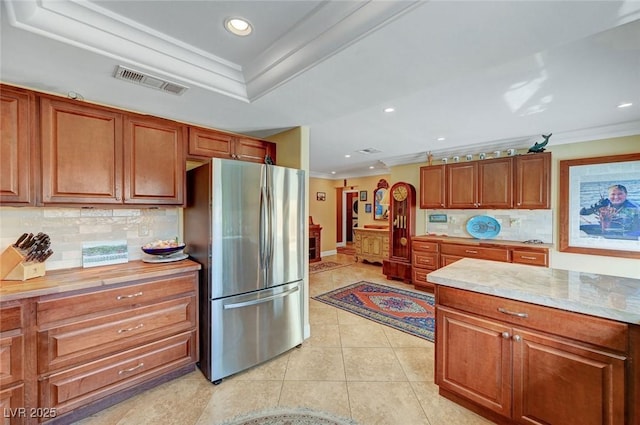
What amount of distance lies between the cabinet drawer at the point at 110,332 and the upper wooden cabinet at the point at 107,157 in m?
0.90

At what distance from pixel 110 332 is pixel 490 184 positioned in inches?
192

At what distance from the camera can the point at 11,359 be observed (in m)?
1.49

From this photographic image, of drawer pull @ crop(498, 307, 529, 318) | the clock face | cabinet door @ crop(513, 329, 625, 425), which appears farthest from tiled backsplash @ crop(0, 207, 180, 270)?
the clock face

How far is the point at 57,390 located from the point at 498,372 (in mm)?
2799

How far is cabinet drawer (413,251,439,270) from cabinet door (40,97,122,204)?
4234mm

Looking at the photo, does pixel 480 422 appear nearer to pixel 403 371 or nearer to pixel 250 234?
pixel 403 371

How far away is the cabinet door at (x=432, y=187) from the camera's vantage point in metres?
4.46

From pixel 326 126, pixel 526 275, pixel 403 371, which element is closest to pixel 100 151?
pixel 326 126

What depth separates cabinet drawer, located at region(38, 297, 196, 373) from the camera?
63.4 inches

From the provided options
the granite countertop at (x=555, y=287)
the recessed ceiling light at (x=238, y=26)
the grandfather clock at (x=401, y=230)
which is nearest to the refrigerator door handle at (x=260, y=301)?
the granite countertop at (x=555, y=287)

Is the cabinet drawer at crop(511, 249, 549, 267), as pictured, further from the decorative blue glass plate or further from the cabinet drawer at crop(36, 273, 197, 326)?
the cabinet drawer at crop(36, 273, 197, 326)

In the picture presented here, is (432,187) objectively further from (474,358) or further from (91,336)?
(91,336)

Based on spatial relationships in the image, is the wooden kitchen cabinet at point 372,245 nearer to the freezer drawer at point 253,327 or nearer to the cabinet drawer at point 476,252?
the cabinet drawer at point 476,252

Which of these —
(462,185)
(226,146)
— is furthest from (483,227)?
(226,146)
